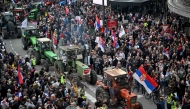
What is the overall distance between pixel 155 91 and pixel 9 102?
311 inches

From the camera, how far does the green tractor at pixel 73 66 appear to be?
22.0 metres

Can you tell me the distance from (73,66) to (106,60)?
2643 mm

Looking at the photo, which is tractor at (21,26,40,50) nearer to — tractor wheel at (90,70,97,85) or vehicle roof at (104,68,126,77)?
tractor wheel at (90,70,97,85)

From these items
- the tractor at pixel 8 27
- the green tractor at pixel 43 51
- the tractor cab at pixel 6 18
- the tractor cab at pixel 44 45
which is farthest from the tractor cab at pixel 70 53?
the tractor cab at pixel 6 18

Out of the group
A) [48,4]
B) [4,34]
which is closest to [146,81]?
[4,34]

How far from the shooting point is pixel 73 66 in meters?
22.9

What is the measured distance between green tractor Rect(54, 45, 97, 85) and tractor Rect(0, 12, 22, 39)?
43.2ft

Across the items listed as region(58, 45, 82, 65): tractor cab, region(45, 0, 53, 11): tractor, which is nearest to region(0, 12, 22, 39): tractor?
region(45, 0, 53, 11): tractor

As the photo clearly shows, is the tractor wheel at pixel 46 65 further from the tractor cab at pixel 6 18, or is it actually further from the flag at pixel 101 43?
the tractor cab at pixel 6 18

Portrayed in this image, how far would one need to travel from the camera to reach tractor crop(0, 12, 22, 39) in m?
35.2

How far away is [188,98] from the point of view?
17.2 metres

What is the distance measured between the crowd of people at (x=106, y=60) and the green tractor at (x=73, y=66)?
3.87ft

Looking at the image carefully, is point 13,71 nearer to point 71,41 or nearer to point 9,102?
point 9,102

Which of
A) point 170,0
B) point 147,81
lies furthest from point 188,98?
point 170,0
